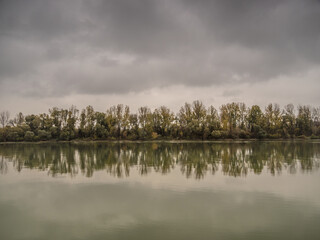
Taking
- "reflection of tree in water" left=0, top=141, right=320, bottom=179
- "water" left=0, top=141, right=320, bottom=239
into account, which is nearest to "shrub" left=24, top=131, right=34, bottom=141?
"reflection of tree in water" left=0, top=141, right=320, bottom=179

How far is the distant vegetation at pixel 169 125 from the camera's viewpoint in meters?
65.1

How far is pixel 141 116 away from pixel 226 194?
215 ft

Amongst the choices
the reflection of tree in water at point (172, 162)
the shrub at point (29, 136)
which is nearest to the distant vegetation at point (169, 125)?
the shrub at point (29, 136)

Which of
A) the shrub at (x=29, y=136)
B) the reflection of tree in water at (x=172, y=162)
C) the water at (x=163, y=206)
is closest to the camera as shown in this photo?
the water at (x=163, y=206)

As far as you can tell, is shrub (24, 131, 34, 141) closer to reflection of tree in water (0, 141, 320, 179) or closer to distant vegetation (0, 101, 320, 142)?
distant vegetation (0, 101, 320, 142)

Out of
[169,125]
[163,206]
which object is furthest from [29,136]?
[163,206]

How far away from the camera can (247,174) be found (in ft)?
49.4

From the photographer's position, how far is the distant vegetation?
65125 millimetres

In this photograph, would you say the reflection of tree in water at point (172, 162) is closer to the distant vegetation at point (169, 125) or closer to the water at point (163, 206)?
the water at point (163, 206)

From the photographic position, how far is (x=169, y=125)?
230 feet

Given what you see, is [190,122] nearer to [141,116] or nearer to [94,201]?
[141,116]

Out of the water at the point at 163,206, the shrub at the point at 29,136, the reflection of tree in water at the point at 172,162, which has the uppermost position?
the shrub at the point at 29,136

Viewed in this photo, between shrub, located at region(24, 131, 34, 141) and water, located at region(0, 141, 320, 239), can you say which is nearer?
water, located at region(0, 141, 320, 239)

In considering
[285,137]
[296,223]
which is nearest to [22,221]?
[296,223]
